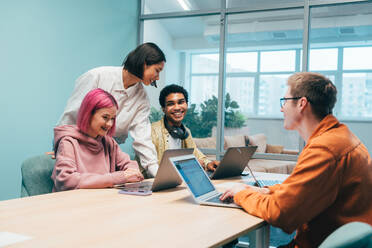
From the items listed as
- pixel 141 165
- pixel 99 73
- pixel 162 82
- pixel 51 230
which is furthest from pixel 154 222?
pixel 162 82

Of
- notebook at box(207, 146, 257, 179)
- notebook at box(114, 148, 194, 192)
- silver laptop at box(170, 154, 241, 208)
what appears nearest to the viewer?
silver laptop at box(170, 154, 241, 208)

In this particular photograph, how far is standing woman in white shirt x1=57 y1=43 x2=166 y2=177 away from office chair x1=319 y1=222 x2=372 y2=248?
1618 mm

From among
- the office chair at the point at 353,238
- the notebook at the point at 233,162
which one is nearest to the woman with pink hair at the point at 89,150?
the notebook at the point at 233,162

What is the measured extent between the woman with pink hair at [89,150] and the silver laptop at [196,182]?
0.39 metres

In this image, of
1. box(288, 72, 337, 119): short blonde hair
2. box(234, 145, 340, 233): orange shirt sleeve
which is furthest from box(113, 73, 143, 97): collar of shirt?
box(234, 145, 340, 233): orange shirt sleeve

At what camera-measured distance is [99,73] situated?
9.07ft

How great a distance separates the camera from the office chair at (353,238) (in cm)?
98

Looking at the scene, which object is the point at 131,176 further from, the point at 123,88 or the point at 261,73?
the point at 261,73

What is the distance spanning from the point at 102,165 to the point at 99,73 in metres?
0.80

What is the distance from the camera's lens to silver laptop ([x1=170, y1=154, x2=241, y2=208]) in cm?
174

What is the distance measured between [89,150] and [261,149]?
8.25 ft

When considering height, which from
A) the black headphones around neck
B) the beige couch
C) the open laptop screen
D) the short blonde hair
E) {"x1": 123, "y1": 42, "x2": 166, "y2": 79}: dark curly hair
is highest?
{"x1": 123, "y1": 42, "x2": 166, "y2": 79}: dark curly hair

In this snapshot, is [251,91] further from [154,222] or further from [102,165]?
[154,222]

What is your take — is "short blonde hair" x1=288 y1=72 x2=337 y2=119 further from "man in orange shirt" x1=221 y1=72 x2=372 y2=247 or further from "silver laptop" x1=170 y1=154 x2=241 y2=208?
"silver laptop" x1=170 y1=154 x2=241 y2=208
